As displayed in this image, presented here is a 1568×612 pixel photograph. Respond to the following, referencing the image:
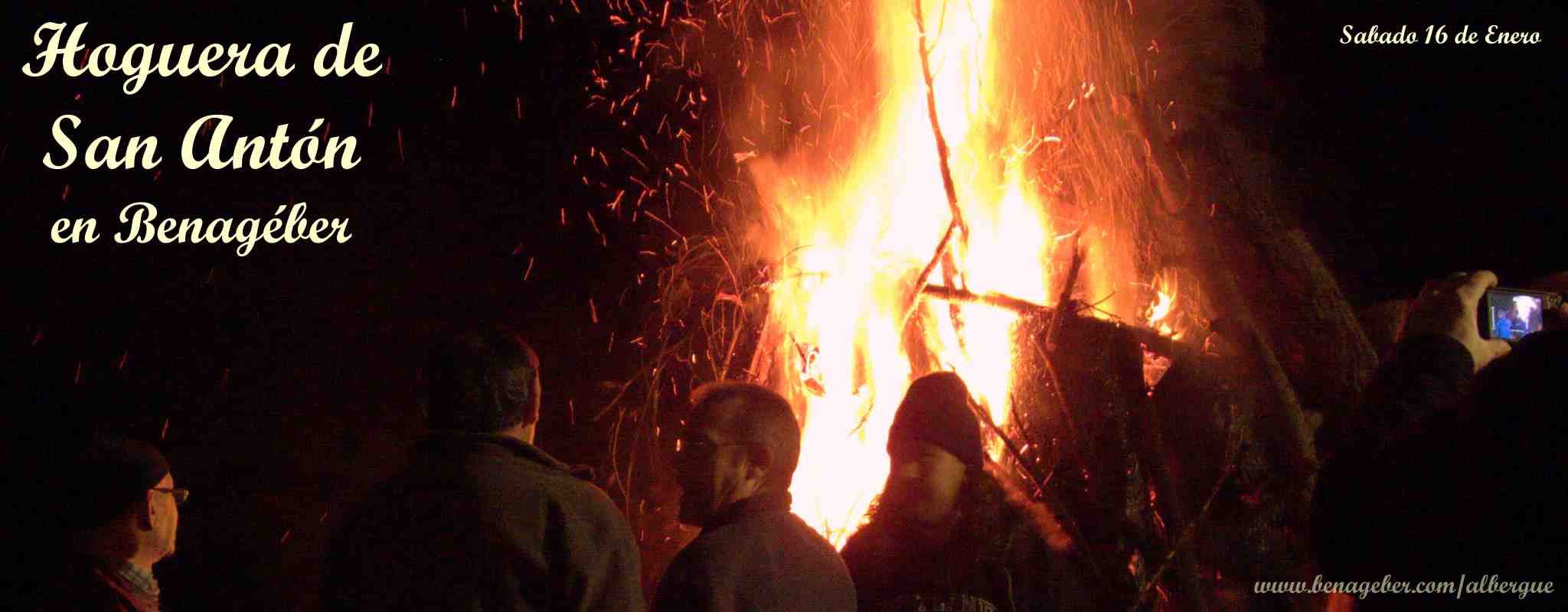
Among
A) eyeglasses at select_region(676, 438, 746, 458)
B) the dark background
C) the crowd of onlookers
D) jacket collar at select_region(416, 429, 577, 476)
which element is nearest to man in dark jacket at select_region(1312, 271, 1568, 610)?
the crowd of onlookers

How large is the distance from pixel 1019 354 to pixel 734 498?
2.82 m

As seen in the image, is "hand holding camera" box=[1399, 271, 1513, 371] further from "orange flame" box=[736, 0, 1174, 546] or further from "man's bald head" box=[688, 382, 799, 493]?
"orange flame" box=[736, 0, 1174, 546]

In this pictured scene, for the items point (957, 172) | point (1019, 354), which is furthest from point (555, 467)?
point (957, 172)

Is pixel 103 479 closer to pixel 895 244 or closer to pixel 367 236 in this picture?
pixel 895 244

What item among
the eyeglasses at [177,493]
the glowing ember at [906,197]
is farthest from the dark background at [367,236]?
the eyeglasses at [177,493]

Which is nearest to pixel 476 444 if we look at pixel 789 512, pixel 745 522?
pixel 745 522

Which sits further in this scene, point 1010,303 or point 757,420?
point 1010,303

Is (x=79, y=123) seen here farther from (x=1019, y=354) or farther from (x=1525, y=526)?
(x=1525, y=526)

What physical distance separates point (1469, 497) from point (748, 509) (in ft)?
5.57

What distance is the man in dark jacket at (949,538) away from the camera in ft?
10.2

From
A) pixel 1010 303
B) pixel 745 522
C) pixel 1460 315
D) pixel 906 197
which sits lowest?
pixel 745 522

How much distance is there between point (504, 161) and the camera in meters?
8.30

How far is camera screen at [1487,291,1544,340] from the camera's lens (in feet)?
8.88

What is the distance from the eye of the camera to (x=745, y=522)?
106 inches
